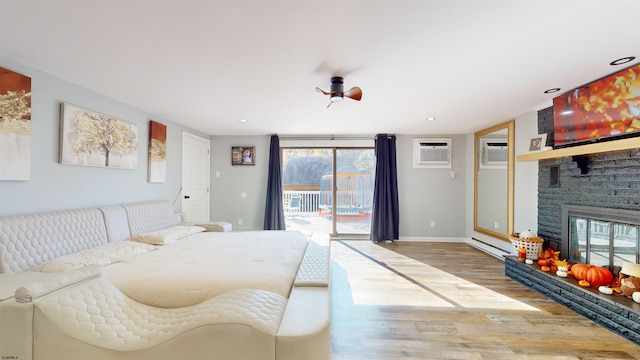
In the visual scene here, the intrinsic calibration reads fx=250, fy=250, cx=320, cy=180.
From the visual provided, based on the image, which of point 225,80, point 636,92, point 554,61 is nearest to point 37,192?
point 225,80

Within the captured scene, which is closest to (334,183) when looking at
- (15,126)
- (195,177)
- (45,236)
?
(195,177)

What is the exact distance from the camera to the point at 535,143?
130 inches

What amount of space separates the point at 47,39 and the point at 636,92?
4.64 m

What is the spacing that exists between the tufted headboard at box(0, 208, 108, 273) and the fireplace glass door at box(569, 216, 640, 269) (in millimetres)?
5149

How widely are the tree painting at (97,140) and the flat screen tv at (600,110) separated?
5.17 metres

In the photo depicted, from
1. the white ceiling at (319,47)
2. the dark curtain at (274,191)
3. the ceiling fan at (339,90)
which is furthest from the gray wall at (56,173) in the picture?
the ceiling fan at (339,90)

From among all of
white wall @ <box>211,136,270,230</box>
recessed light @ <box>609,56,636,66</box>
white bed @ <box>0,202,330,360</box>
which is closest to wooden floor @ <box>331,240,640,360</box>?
white bed @ <box>0,202,330,360</box>

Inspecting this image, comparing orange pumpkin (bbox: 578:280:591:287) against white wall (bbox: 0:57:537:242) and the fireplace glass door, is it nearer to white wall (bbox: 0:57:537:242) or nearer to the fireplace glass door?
the fireplace glass door

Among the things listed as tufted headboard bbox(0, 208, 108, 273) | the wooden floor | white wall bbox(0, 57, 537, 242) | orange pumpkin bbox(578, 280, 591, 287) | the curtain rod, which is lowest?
the wooden floor

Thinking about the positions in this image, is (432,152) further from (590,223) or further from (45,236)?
(45,236)

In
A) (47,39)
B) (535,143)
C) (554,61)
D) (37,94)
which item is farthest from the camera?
(535,143)

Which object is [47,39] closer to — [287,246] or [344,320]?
[287,246]

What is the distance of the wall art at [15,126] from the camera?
196cm

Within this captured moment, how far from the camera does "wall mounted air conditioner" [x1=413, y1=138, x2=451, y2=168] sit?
5.26m
